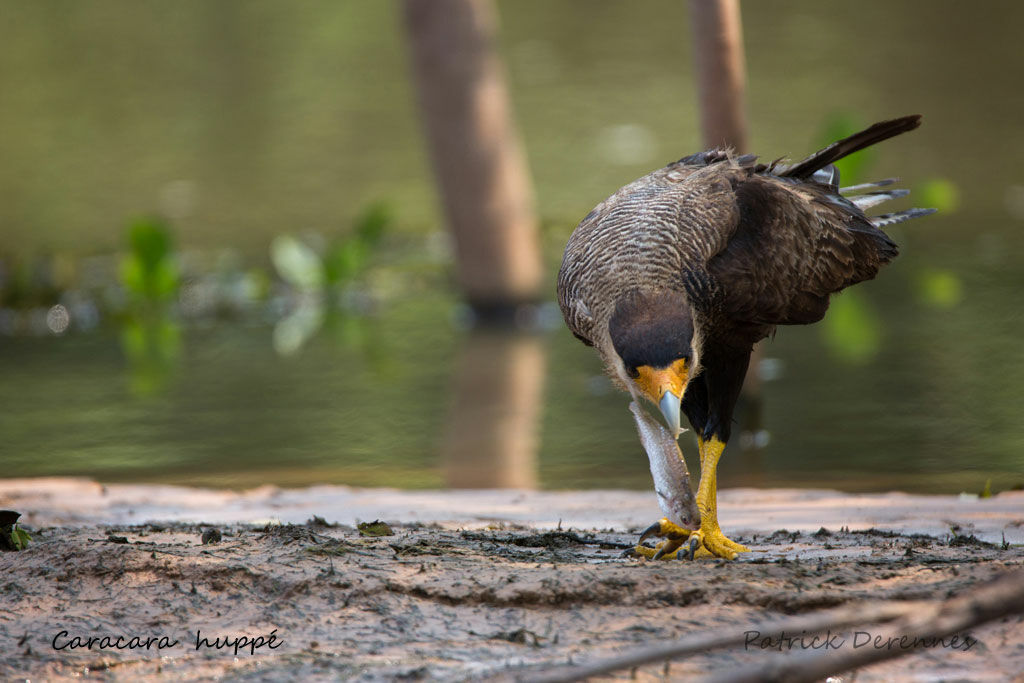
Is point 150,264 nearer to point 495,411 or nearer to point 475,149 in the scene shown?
point 475,149

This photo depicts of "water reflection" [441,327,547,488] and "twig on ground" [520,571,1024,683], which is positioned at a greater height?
"water reflection" [441,327,547,488]

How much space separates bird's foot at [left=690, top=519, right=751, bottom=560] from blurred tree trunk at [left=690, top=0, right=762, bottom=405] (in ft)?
9.26

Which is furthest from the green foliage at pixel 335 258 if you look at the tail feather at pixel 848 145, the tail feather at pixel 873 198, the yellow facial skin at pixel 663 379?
the yellow facial skin at pixel 663 379

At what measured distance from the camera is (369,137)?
675 inches

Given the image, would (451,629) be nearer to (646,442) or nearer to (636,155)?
(646,442)

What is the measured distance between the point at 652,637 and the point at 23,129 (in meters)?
16.8

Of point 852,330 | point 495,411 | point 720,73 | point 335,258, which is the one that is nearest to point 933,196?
point 852,330

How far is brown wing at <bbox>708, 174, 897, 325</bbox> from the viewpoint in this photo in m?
4.56

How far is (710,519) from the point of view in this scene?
4.56 m

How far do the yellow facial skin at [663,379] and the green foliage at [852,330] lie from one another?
5.24m

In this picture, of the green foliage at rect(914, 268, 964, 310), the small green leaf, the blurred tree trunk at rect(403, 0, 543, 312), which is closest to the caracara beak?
the green foliage at rect(914, 268, 964, 310)

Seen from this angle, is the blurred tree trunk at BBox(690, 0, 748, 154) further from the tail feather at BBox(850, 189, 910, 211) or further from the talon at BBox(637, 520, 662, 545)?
the talon at BBox(637, 520, 662, 545)

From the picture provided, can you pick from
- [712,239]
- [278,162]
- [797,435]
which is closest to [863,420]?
[797,435]

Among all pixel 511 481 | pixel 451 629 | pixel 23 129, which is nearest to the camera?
pixel 451 629
